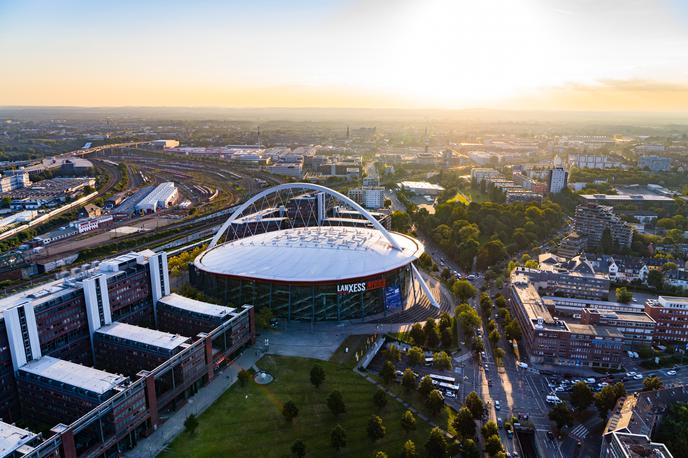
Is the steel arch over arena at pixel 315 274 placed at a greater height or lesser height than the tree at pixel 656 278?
greater

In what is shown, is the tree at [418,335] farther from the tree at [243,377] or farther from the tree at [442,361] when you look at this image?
the tree at [243,377]

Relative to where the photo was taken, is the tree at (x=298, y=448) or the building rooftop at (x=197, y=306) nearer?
the tree at (x=298, y=448)

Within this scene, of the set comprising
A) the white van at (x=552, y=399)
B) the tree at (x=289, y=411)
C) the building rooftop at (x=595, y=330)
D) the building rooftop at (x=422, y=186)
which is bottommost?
the white van at (x=552, y=399)

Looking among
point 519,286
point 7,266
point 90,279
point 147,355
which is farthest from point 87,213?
point 519,286

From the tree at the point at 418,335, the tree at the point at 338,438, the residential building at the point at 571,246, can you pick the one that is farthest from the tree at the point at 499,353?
the residential building at the point at 571,246

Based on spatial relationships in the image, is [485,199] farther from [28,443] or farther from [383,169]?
[28,443]

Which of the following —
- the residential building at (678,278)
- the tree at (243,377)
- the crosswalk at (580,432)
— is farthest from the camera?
the residential building at (678,278)

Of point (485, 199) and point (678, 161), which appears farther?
point (678, 161)

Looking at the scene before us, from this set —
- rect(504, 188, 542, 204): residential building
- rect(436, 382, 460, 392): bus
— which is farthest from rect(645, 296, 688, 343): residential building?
rect(504, 188, 542, 204): residential building
